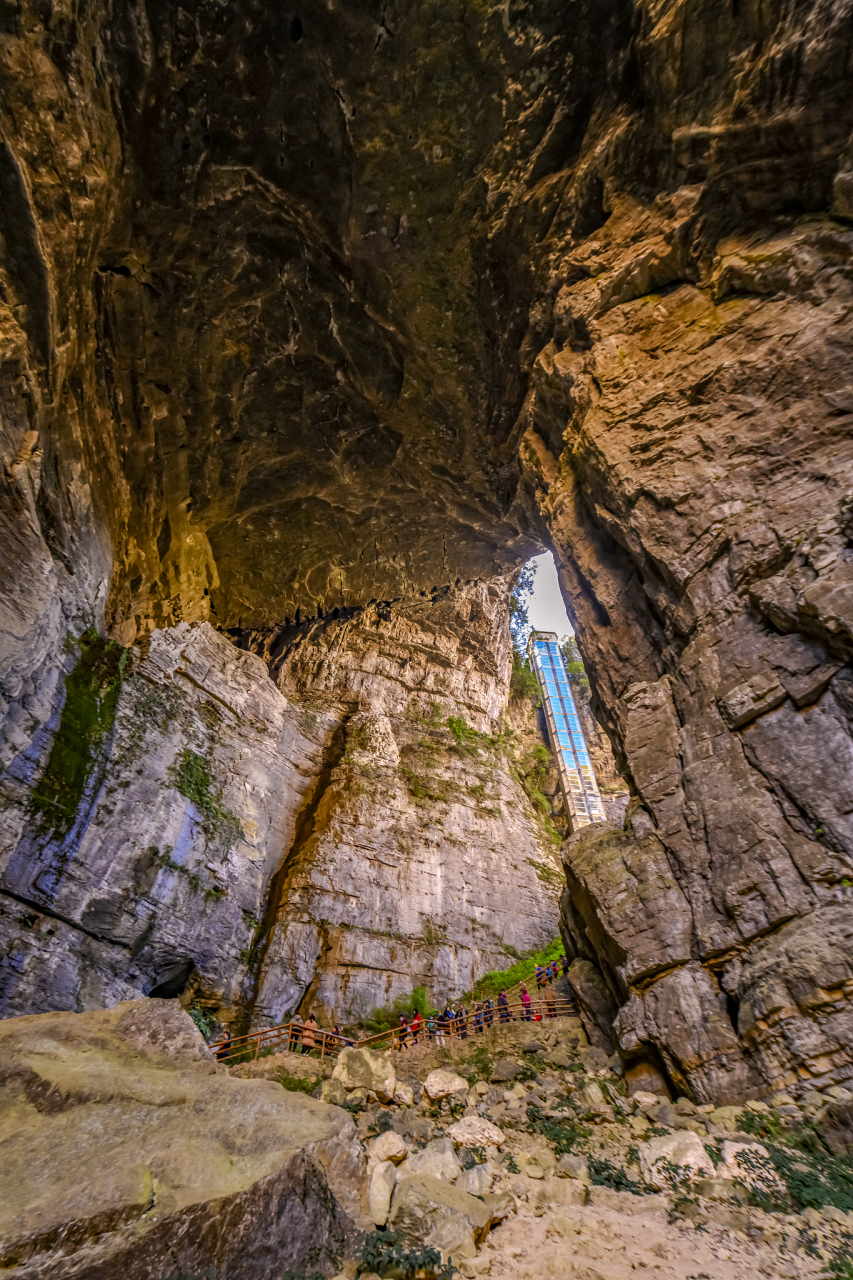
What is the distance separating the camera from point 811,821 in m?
6.25

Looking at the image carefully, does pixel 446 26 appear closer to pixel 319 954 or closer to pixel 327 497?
pixel 327 497

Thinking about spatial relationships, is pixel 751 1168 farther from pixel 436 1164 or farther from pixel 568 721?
pixel 568 721

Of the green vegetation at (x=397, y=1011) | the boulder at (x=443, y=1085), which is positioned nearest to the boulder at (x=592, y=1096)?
the boulder at (x=443, y=1085)

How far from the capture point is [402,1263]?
11.6ft

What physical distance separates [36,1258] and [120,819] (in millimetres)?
9595

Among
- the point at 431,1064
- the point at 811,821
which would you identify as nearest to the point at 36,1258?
the point at 811,821

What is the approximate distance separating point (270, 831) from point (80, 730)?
6.26m

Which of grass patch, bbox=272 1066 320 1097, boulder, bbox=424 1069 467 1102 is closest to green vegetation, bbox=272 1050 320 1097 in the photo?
grass patch, bbox=272 1066 320 1097

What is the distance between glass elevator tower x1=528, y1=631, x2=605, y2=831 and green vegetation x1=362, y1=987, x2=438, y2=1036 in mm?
13001

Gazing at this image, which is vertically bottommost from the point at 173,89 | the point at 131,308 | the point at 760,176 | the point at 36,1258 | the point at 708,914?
the point at 36,1258

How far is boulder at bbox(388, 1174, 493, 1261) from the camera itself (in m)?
3.82

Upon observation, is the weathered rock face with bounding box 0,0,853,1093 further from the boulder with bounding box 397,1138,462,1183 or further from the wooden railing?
the boulder with bounding box 397,1138,462,1183

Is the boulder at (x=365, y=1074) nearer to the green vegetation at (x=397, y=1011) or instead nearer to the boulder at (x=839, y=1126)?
the boulder at (x=839, y=1126)

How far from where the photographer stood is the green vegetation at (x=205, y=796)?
1311 centimetres
